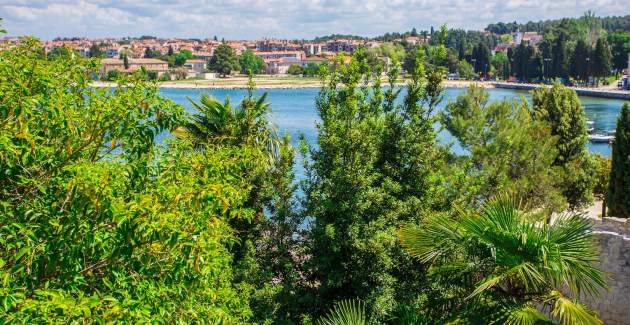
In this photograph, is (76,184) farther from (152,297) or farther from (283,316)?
(283,316)

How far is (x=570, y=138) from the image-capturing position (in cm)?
2564

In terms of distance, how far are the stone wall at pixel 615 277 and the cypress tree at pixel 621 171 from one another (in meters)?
12.5

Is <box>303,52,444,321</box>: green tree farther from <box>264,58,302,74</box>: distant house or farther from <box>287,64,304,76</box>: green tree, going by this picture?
<box>264,58,302,74</box>: distant house

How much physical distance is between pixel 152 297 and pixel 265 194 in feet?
18.1

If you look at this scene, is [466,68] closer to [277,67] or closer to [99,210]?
[277,67]

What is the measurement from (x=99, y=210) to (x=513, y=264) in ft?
13.0

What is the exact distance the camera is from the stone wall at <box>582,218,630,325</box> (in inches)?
385

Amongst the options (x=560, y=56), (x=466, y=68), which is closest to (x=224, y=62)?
(x=466, y=68)

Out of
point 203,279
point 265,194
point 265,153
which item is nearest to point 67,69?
point 203,279

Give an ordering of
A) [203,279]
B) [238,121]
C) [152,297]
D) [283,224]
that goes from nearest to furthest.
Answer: [152,297] → [203,279] → [283,224] → [238,121]

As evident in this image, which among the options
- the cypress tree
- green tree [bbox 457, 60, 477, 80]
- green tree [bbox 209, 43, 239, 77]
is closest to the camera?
the cypress tree

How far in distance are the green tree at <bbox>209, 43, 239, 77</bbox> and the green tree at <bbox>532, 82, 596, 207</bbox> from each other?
122 metres

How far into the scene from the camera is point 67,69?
6812 millimetres

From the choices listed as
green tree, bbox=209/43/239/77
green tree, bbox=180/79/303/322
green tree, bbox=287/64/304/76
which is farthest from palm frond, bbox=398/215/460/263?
green tree, bbox=287/64/304/76
